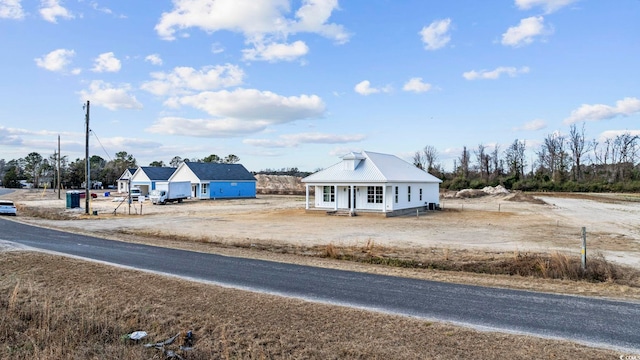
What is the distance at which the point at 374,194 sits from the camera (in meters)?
33.0

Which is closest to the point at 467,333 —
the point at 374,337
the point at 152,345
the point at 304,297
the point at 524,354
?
the point at 524,354

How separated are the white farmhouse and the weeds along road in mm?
20403

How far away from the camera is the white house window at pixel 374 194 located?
32.9m

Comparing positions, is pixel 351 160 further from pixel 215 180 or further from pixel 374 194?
pixel 215 180

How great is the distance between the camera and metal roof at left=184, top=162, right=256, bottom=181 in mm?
55031

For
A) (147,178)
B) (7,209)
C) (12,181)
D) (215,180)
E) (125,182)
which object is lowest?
(7,209)

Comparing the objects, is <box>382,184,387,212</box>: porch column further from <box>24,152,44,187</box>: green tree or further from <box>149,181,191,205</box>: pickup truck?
<box>24,152,44,187</box>: green tree

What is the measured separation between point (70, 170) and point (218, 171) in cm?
5878

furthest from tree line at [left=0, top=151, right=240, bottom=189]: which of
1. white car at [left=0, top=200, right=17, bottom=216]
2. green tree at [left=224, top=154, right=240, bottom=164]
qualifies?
white car at [left=0, top=200, right=17, bottom=216]

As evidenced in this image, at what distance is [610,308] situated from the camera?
7.90 m

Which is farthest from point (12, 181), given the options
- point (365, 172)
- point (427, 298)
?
point (427, 298)

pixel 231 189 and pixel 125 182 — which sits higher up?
pixel 125 182

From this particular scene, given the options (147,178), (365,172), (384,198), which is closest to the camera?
(384,198)

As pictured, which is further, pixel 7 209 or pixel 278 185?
pixel 278 185
